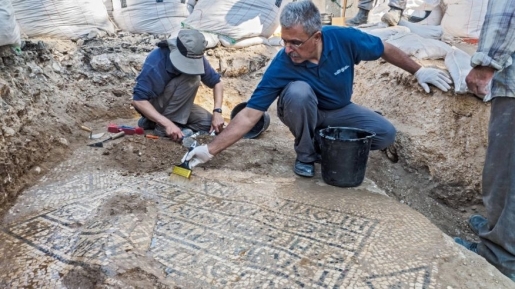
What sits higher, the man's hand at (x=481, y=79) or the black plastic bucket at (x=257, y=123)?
the man's hand at (x=481, y=79)

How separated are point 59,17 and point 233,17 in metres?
1.83

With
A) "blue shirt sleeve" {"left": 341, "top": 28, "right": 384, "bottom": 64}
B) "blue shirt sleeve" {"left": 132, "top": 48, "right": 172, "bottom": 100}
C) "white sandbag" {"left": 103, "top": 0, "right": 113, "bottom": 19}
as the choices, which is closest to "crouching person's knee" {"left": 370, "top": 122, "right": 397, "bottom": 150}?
"blue shirt sleeve" {"left": 341, "top": 28, "right": 384, "bottom": 64}

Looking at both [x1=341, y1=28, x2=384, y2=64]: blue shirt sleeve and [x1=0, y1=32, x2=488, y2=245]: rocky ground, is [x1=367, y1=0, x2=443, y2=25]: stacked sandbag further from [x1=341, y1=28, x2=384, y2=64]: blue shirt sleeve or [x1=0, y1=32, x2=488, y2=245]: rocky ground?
[x1=341, y1=28, x2=384, y2=64]: blue shirt sleeve

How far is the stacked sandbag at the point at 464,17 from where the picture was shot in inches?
149

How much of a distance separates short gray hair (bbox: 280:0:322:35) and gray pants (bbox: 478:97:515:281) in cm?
101

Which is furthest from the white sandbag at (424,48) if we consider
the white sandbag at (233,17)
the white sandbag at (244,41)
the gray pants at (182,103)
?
the white sandbag at (244,41)

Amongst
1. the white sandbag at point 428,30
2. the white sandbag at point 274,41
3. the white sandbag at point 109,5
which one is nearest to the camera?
the white sandbag at point 428,30

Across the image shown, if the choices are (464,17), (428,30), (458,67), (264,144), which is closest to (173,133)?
(264,144)

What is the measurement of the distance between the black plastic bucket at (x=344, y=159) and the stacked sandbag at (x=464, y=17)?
2208 mm

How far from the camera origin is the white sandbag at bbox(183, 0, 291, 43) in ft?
14.7

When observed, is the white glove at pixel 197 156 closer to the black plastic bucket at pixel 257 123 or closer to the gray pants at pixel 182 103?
the gray pants at pixel 182 103

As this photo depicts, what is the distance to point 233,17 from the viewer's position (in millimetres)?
4535

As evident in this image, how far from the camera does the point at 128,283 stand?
150 cm

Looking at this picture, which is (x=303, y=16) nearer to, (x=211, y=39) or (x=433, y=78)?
(x=433, y=78)
